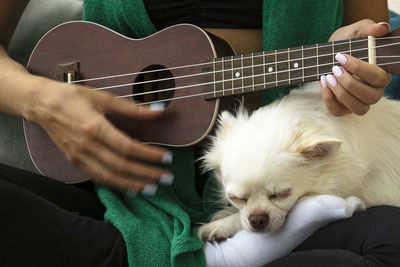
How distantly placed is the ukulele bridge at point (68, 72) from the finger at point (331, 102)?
2.61 feet

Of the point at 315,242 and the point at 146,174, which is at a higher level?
the point at 146,174

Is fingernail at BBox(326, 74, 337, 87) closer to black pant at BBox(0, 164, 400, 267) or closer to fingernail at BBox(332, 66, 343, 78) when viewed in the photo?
fingernail at BBox(332, 66, 343, 78)

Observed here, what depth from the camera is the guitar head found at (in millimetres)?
971

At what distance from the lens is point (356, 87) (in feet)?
3.18

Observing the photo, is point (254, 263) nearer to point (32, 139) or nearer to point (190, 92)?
point (190, 92)

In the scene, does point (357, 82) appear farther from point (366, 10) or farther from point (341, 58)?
point (366, 10)

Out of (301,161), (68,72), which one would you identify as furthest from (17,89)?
(301,161)

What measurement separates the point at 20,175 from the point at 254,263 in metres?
0.69

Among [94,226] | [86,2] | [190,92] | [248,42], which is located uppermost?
[86,2]

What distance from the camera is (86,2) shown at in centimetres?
150

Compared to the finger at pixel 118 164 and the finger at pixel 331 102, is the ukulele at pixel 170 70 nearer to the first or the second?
the finger at pixel 331 102

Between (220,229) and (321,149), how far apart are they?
0.34 m

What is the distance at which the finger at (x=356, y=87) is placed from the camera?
3.18 ft

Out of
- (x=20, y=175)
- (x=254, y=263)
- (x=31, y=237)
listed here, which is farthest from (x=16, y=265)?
(x=254, y=263)
